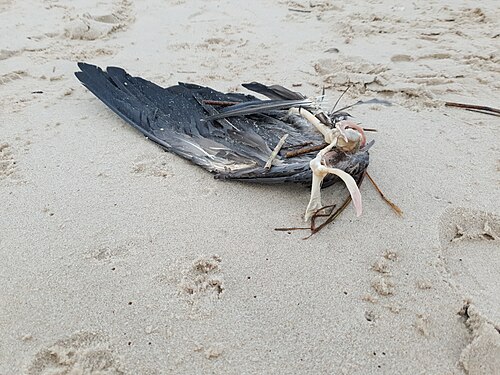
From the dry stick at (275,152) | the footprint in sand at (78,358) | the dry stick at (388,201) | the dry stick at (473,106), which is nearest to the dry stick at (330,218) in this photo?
the dry stick at (388,201)

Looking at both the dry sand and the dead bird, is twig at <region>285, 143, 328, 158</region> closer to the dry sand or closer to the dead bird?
the dead bird

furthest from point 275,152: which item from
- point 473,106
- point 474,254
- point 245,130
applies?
point 473,106

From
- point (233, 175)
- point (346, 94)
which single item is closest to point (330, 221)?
→ point (233, 175)

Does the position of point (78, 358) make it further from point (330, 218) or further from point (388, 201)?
point (388, 201)

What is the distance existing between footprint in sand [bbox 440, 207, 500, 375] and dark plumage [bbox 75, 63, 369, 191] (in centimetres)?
40

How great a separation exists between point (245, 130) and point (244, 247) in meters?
0.61

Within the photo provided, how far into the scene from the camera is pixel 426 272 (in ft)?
4.44

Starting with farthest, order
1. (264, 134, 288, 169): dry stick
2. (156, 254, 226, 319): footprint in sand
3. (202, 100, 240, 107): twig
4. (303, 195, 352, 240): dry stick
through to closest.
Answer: (202, 100, 240, 107): twig
(264, 134, 288, 169): dry stick
(303, 195, 352, 240): dry stick
(156, 254, 226, 319): footprint in sand

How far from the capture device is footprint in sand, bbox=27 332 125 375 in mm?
1118

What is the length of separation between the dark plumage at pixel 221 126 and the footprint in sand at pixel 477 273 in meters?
0.40

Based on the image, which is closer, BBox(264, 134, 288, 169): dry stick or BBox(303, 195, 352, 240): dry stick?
BBox(303, 195, 352, 240): dry stick

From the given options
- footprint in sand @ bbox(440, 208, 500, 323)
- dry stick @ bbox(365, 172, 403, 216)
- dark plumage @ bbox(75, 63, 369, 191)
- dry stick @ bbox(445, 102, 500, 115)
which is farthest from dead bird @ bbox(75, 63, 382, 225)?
dry stick @ bbox(445, 102, 500, 115)

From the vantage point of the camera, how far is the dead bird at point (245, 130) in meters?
1.59

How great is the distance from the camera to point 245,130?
187 cm
